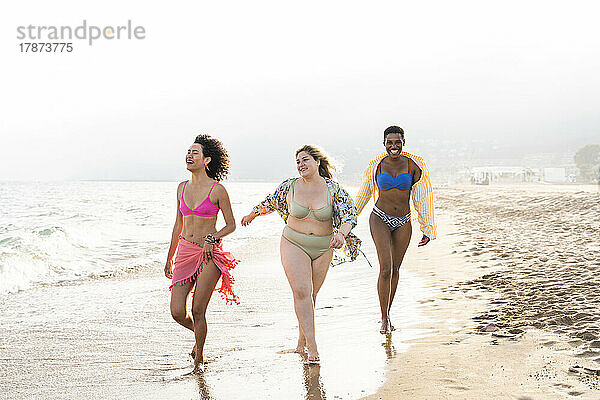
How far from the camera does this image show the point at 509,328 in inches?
227

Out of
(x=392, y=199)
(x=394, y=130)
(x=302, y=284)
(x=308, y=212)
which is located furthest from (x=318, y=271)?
(x=394, y=130)

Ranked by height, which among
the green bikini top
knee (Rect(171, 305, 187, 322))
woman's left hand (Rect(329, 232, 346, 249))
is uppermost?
the green bikini top

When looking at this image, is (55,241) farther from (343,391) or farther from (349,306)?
(343,391)

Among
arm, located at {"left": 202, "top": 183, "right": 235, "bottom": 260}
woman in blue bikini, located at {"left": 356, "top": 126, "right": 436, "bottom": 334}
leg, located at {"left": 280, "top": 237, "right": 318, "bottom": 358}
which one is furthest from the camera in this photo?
woman in blue bikini, located at {"left": 356, "top": 126, "right": 436, "bottom": 334}

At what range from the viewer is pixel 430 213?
6.98 metres

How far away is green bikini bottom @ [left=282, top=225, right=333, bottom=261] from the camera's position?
17.2ft

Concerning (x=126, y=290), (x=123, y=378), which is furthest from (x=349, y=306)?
(x=126, y=290)

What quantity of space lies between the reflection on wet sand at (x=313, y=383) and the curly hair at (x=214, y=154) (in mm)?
1848

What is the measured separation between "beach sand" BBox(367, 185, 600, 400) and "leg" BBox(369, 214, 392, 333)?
1.55 ft

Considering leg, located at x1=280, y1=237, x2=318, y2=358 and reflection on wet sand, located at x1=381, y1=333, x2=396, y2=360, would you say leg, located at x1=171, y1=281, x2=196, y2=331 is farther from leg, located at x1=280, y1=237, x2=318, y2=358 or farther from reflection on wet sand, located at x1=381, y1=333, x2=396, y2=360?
reflection on wet sand, located at x1=381, y1=333, x2=396, y2=360

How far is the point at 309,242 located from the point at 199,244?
3.11 feet

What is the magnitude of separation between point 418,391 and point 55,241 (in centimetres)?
1401

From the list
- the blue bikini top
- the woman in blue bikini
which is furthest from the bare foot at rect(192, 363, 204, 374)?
the blue bikini top

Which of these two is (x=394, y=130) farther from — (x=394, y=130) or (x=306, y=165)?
(x=306, y=165)
